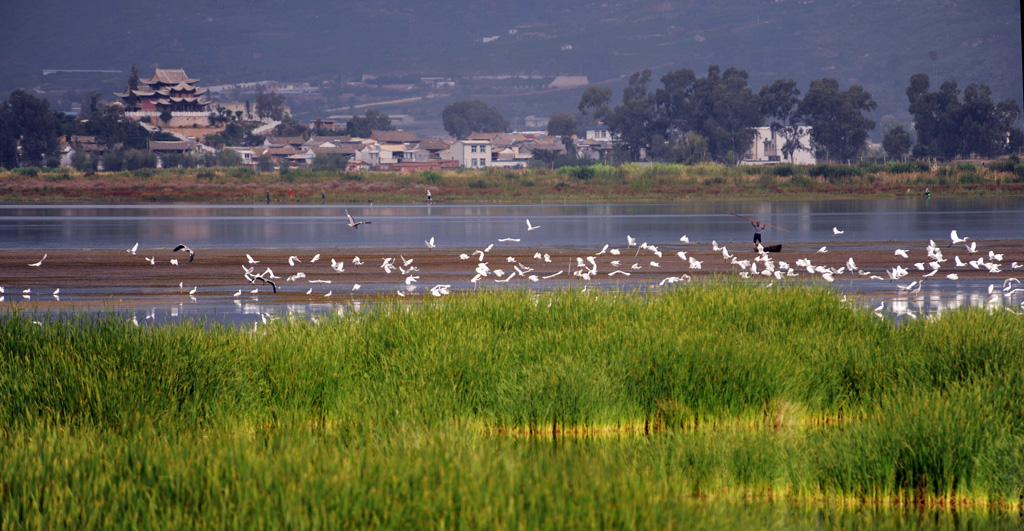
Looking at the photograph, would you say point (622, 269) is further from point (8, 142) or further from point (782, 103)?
point (8, 142)

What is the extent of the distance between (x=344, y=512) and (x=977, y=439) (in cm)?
583

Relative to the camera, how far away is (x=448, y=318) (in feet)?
43.3

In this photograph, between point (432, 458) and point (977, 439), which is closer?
point (432, 458)

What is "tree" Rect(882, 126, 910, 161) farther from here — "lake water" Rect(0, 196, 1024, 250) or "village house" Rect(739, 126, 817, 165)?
"lake water" Rect(0, 196, 1024, 250)

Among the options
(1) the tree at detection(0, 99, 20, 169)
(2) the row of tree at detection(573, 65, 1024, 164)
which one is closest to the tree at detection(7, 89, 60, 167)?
(1) the tree at detection(0, 99, 20, 169)

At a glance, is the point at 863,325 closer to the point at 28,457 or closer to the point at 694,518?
the point at 694,518

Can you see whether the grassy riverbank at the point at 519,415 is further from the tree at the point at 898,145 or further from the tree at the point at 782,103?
the tree at the point at 782,103

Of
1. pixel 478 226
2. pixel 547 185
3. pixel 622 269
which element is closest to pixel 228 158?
pixel 547 185

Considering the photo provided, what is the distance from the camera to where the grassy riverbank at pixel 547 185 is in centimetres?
8994

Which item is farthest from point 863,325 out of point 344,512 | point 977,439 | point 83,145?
point 83,145

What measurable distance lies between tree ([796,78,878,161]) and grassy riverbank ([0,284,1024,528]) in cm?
12306

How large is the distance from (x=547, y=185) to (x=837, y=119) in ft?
177

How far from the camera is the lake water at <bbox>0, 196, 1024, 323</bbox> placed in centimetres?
2614

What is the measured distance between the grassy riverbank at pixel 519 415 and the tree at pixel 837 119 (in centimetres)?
12306
